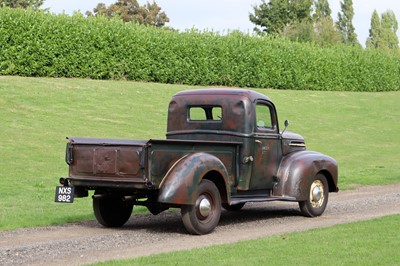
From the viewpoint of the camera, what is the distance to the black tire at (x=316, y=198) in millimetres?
14094

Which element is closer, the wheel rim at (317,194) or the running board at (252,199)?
the running board at (252,199)

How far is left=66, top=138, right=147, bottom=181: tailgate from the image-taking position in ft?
37.9

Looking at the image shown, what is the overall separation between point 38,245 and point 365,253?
421 centimetres

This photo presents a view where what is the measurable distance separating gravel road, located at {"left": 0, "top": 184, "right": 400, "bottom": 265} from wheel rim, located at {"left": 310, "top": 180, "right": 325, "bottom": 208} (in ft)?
0.83

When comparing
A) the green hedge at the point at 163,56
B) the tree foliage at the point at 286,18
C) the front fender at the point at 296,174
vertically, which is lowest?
the front fender at the point at 296,174

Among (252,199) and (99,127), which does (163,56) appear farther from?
(252,199)

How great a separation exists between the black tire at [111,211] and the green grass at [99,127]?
90 centimetres

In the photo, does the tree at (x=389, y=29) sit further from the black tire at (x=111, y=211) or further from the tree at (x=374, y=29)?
the black tire at (x=111, y=211)

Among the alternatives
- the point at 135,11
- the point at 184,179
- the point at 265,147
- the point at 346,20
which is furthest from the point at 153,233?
A: the point at 346,20

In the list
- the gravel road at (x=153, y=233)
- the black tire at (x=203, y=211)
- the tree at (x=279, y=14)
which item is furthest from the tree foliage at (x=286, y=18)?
the black tire at (x=203, y=211)

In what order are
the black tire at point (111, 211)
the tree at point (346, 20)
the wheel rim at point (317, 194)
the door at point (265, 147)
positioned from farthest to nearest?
the tree at point (346, 20) → the wheel rim at point (317, 194) → the door at point (265, 147) → the black tire at point (111, 211)

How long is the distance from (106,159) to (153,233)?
132 cm

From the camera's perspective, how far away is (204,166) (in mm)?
11836

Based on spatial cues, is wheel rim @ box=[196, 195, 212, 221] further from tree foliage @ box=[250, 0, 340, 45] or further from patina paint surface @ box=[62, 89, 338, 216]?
tree foliage @ box=[250, 0, 340, 45]
